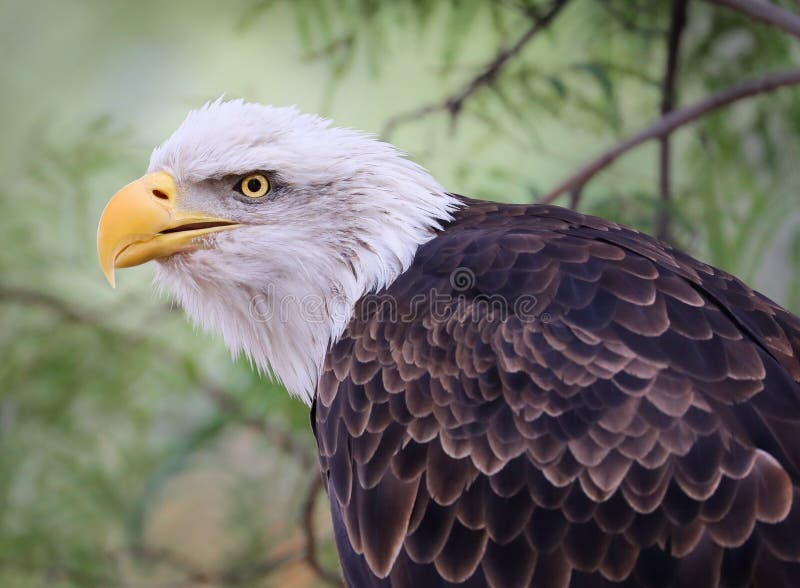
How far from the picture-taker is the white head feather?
2.74 m

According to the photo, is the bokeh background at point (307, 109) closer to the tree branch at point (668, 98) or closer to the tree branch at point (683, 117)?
the tree branch at point (668, 98)

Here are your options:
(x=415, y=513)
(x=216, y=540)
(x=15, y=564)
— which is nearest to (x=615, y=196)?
(x=415, y=513)

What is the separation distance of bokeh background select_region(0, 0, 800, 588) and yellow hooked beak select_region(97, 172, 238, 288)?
1.29 meters

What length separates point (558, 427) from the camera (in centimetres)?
227

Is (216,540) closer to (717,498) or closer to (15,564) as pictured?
(15,564)

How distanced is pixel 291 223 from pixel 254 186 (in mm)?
149

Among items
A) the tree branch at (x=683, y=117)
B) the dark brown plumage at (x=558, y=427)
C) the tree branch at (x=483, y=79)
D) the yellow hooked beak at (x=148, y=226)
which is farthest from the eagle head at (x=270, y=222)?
the tree branch at (x=483, y=79)

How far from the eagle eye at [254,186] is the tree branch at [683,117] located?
1.09m

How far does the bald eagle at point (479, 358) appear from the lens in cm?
222

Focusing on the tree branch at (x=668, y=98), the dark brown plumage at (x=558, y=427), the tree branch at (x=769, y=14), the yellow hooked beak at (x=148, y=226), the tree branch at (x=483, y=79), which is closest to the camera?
the dark brown plumage at (x=558, y=427)

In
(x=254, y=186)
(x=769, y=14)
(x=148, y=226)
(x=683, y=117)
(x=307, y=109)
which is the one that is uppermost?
(x=769, y=14)

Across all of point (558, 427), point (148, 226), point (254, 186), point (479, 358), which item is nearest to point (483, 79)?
point (254, 186)

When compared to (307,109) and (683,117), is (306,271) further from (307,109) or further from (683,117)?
(307,109)

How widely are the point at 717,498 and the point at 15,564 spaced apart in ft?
12.6
